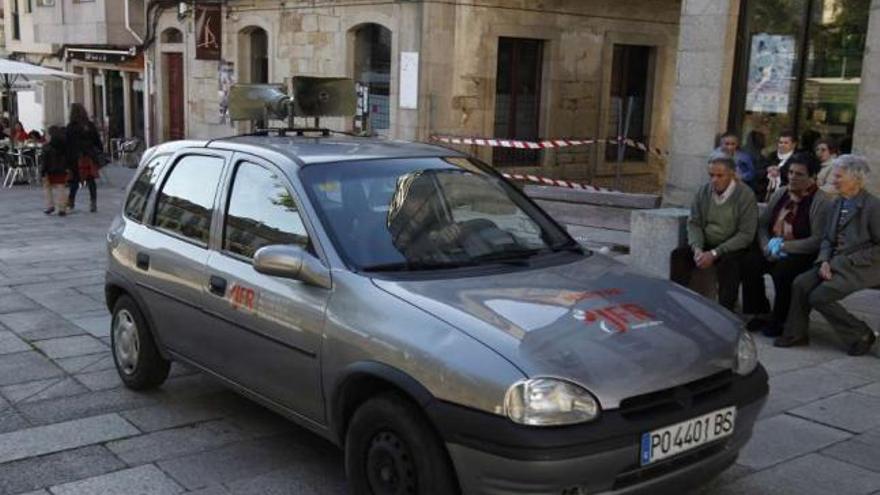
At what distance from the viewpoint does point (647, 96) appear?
62.7ft

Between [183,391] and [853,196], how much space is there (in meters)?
4.94

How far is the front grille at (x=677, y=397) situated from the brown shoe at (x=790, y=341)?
3305 mm

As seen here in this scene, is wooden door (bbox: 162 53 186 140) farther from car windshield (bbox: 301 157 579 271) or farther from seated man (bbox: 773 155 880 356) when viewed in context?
car windshield (bbox: 301 157 579 271)

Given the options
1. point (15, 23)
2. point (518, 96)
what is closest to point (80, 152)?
point (518, 96)

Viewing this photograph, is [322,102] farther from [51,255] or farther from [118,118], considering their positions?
[118,118]

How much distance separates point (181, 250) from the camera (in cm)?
507

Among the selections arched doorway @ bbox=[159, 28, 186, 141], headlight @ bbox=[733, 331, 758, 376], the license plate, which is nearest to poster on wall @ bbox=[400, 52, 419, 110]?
arched doorway @ bbox=[159, 28, 186, 141]

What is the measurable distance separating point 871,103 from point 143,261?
7.48 metres

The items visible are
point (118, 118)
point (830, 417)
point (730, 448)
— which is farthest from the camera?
point (118, 118)

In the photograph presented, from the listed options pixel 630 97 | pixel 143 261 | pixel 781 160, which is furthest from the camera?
pixel 630 97

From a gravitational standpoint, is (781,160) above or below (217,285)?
above

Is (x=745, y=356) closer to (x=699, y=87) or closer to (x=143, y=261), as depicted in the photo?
(x=143, y=261)

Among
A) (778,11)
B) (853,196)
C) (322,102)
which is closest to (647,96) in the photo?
(778,11)

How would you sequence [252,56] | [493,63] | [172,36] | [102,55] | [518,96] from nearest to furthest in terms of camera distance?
1. [493,63]
2. [518,96]
3. [252,56]
4. [172,36]
5. [102,55]
